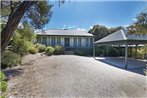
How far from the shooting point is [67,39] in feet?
118

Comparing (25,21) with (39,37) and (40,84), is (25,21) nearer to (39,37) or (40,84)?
(40,84)

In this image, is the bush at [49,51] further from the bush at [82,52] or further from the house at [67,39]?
the house at [67,39]

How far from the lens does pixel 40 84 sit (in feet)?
32.8

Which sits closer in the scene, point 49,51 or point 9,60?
point 9,60

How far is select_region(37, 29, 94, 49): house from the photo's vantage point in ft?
114

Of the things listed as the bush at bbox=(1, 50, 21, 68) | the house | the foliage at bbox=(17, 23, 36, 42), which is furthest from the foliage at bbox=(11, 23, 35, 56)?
the house

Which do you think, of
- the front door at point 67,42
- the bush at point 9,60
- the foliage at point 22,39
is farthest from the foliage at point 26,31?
the front door at point 67,42

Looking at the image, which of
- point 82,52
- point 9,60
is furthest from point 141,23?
point 82,52

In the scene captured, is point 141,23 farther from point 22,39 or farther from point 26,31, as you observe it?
point 22,39

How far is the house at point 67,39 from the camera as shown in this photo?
1368 inches

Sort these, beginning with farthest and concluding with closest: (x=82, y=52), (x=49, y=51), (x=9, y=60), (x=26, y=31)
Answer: (x=82, y=52) < (x=49, y=51) < (x=26, y=31) < (x=9, y=60)

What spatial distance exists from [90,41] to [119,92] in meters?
28.3

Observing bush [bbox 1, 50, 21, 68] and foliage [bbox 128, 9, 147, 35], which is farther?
bush [bbox 1, 50, 21, 68]

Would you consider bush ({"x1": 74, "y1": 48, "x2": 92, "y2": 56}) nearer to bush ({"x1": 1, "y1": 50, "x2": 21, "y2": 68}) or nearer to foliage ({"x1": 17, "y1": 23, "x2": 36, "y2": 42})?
foliage ({"x1": 17, "y1": 23, "x2": 36, "y2": 42})
